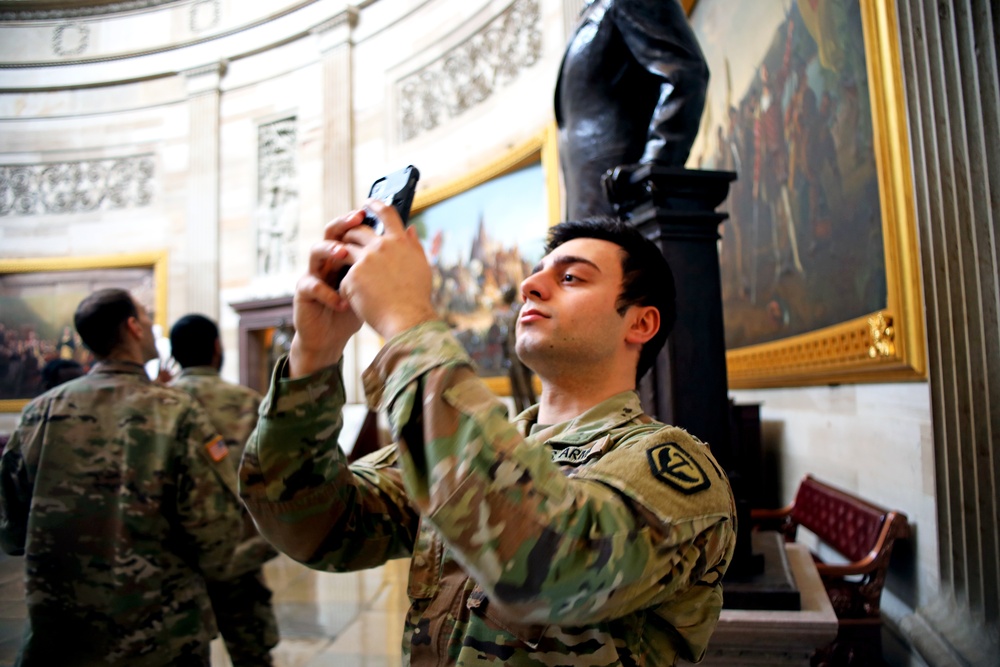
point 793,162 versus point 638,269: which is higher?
point 793,162

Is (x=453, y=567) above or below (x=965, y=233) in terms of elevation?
below

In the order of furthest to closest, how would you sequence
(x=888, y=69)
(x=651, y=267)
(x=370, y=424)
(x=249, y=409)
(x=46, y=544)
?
(x=370, y=424) < (x=249, y=409) < (x=888, y=69) < (x=46, y=544) < (x=651, y=267)

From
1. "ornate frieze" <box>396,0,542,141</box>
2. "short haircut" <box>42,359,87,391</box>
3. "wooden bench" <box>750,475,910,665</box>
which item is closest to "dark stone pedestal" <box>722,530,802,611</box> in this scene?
"wooden bench" <box>750,475,910,665</box>

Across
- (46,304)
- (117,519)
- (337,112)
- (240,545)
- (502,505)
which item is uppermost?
(337,112)

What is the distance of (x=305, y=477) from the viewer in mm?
1016

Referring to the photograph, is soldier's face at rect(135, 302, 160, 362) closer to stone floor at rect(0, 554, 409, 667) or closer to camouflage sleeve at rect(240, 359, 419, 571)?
stone floor at rect(0, 554, 409, 667)

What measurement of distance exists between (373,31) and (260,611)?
11488 millimetres

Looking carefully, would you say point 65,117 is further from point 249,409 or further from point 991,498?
point 991,498

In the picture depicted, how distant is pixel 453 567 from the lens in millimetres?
1022

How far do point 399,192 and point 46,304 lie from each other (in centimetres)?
425

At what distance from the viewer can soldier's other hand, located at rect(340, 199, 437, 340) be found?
2.51 feet

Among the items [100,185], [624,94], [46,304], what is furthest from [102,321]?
[100,185]

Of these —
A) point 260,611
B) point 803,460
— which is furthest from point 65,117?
point 803,460

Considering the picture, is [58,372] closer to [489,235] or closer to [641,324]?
[641,324]
